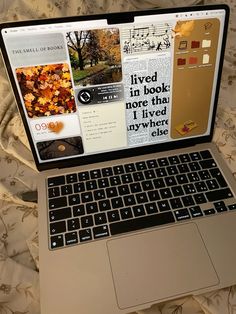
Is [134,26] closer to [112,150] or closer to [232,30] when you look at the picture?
[112,150]

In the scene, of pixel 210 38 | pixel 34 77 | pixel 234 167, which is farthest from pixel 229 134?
pixel 34 77

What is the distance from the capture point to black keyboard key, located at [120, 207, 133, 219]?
0.61m

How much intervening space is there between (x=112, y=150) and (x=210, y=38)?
0.32m

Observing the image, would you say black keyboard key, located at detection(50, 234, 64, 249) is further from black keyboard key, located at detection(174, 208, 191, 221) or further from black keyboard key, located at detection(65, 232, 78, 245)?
black keyboard key, located at detection(174, 208, 191, 221)

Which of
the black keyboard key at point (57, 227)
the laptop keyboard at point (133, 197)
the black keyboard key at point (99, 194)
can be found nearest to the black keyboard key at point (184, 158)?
the laptop keyboard at point (133, 197)

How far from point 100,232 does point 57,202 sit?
0.12 meters

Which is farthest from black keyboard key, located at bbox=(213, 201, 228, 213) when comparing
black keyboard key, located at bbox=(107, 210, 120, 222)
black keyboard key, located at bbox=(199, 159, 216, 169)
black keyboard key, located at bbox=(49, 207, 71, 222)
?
black keyboard key, located at bbox=(49, 207, 71, 222)

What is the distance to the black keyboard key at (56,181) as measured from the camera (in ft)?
2.19

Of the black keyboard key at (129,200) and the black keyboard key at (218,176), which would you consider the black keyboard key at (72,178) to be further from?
the black keyboard key at (218,176)

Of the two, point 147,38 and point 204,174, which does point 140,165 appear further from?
point 147,38

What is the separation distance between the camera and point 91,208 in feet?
2.03

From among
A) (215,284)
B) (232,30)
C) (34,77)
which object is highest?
(34,77)

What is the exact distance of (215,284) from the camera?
52cm

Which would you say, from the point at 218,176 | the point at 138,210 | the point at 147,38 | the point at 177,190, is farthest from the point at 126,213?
the point at 147,38
